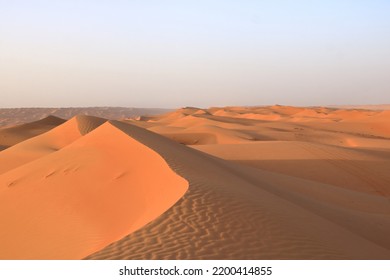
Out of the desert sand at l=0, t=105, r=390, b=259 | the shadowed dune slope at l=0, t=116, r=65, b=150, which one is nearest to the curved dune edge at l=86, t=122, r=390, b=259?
the desert sand at l=0, t=105, r=390, b=259

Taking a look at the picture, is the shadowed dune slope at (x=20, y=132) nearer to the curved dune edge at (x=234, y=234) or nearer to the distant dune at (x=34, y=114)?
the distant dune at (x=34, y=114)

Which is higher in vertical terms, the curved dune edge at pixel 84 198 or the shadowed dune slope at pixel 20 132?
the curved dune edge at pixel 84 198

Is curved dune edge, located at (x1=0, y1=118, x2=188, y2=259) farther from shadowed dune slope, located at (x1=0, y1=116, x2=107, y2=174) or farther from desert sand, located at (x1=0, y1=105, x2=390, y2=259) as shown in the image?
shadowed dune slope, located at (x1=0, y1=116, x2=107, y2=174)

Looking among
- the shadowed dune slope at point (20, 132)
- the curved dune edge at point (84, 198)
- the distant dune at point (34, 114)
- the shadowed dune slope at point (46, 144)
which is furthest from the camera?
the distant dune at point (34, 114)

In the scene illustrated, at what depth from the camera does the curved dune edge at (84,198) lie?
5.73 metres

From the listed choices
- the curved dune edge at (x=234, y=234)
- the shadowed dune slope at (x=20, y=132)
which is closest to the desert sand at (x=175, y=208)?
the curved dune edge at (x=234, y=234)

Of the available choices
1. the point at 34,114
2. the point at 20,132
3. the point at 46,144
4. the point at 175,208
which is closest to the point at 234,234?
the point at 175,208

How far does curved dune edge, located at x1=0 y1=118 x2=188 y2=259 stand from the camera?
5.73 metres

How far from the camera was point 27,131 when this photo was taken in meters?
36.1

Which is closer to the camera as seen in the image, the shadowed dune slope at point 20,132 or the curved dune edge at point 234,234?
the curved dune edge at point 234,234
